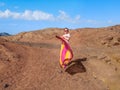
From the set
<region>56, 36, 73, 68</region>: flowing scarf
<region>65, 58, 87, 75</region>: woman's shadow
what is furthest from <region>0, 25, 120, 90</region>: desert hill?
<region>56, 36, 73, 68</region>: flowing scarf

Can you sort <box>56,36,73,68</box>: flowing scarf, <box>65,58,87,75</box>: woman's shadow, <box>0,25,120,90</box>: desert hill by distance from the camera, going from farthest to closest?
<box>65,58,87,75</box>: woman's shadow, <box>56,36,73,68</box>: flowing scarf, <box>0,25,120,90</box>: desert hill

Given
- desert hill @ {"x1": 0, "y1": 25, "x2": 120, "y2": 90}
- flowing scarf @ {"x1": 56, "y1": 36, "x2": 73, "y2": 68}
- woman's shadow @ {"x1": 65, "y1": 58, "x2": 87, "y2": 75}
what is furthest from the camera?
woman's shadow @ {"x1": 65, "y1": 58, "x2": 87, "y2": 75}

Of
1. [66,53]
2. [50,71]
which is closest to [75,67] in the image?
[66,53]

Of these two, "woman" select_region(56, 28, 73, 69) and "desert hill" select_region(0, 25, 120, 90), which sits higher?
"woman" select_region(56, 28, 73, 69)

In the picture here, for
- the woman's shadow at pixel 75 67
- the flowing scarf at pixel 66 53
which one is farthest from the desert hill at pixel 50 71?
the flowing scarf at pixel 66 53

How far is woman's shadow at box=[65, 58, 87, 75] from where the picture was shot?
556 inches

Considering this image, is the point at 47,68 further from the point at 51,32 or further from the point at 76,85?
the point at 51,32

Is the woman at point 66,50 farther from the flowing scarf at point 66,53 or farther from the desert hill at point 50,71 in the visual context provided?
the desert hill at point 50,71

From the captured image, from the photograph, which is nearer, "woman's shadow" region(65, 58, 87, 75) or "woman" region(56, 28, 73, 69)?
"woman" region(56, 28, 73, 69)

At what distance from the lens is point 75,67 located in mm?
14500

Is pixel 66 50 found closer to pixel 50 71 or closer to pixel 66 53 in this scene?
pixel 66 53

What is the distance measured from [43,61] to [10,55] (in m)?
1.70

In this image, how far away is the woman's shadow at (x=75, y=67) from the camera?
556 inches

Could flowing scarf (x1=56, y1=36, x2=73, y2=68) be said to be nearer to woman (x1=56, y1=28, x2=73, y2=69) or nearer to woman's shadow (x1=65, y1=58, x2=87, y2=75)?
woman (x1=56, y1=28, x2=73, y2=69)
